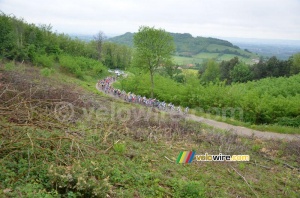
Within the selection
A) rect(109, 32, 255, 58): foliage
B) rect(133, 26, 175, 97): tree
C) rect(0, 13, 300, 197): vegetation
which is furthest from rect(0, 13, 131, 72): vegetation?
rect(109, 32, 255, 58): foliage

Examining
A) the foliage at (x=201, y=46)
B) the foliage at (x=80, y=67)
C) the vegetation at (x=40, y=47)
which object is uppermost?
the foliage at (x=201, y=46)

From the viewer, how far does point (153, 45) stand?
26.5 meters

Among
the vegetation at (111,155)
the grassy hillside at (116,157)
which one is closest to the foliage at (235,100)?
the vegetation at (111,155)

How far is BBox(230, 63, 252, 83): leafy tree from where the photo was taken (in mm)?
51203

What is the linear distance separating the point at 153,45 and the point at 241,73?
31342 mm

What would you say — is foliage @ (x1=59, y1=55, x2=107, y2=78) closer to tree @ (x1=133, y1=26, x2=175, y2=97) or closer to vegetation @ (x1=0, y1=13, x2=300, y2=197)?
tree @ (x1=133, y1=26, x2=175, y2=97)

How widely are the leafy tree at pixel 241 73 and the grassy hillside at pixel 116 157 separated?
135 feet

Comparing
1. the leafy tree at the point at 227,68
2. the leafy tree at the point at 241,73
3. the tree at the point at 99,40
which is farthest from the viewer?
the tree at the point at 99,40

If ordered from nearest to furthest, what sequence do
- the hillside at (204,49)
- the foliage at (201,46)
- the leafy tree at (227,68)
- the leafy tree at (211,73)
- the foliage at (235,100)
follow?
1. the foliage at (235,100)
2. the leafy tree at (211,73)
3. the leafy tree at (227,68)
4. the hillside at (204,49)
5. the foliage at (201,46)

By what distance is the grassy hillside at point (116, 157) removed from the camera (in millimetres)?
4941

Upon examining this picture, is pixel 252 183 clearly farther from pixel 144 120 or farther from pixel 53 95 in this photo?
pixel 53 95

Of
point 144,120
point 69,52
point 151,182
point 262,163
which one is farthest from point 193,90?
point 69,52

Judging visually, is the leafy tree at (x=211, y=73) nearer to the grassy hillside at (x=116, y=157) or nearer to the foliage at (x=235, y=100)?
the foliage at (x=235, y=100)

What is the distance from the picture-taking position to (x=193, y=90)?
25828 millimetres
